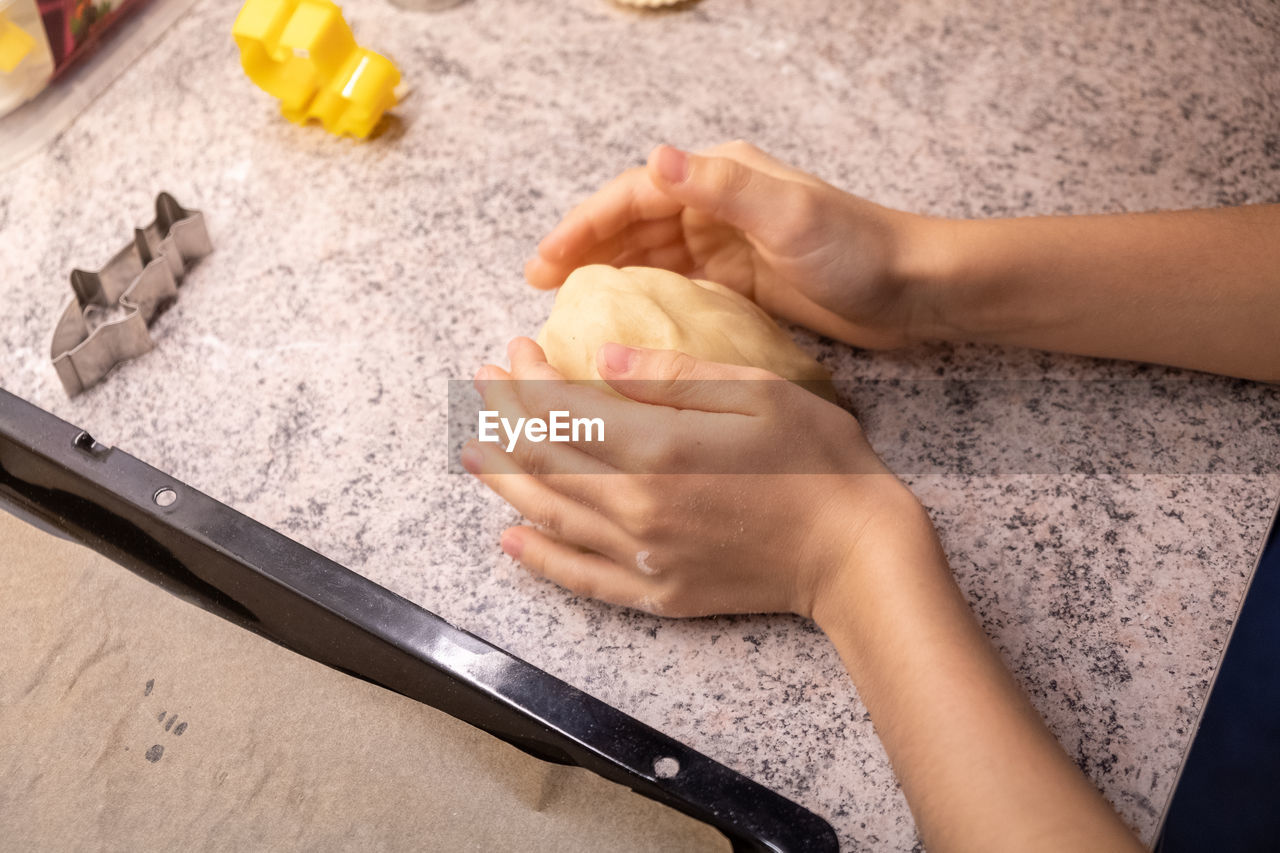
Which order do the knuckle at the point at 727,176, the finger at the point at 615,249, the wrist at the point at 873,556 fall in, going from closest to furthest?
the wrist at the point at 873,556
the knuckle at the point at 727,176
the finger at the point at 615,249

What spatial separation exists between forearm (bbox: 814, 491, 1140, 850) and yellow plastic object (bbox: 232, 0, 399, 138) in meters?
0.68

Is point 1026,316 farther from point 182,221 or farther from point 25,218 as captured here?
point 25,218

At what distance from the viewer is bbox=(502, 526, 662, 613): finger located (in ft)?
2.50

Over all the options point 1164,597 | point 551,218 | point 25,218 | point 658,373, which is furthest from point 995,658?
point 25,218

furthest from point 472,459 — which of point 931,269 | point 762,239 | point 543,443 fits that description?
point 931,269

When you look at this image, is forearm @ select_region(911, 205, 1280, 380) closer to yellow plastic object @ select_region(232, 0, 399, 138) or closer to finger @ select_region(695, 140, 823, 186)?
finger @ select_region(695, 140, 823, 186)

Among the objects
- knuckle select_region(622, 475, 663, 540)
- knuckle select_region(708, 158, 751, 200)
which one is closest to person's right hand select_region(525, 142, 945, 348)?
knuckle select_region(708, 158, 751, 200)

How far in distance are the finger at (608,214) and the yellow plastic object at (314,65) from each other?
283mm

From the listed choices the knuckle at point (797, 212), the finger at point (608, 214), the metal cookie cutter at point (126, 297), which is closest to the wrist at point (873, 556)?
the knuckle at point (797, 212)

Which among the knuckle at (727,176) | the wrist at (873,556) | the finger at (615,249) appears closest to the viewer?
the wrist at (873,556)

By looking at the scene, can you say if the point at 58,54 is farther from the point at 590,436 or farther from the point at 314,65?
the point at 590,436

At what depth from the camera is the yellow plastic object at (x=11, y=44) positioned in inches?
39.6

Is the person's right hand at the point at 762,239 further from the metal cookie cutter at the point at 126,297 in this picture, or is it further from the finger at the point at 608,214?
the metal cookie cutter at the point at 126,297

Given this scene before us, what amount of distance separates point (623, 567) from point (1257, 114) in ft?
2.85
